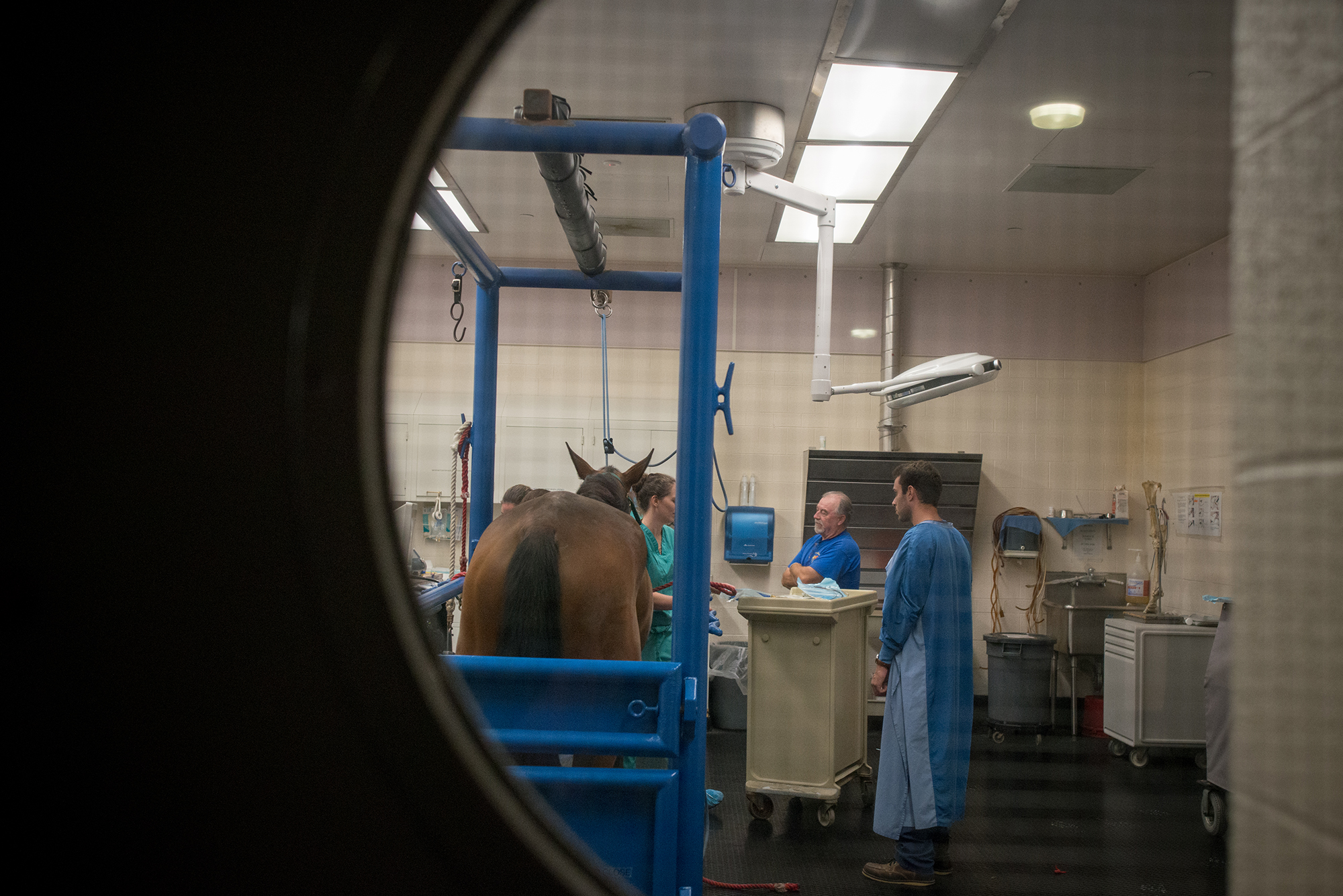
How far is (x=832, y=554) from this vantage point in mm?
2580

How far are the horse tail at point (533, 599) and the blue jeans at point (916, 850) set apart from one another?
3.48 ft

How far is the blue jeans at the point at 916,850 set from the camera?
189cm

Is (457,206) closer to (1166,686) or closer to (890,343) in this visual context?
(890,343)

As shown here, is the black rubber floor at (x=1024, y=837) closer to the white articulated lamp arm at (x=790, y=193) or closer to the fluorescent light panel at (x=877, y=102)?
the white articulated lamp arm at (x=790, y=193)

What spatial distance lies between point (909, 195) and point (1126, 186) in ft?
2.31

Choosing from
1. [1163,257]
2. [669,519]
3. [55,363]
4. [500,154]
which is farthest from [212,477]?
[1163,257]

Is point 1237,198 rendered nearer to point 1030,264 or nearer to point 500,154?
point 500,154

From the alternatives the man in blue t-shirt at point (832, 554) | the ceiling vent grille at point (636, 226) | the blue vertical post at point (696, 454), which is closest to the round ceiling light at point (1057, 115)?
the man in blue t-shirt at point (832, 554)

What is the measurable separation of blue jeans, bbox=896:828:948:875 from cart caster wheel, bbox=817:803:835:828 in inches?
13.6

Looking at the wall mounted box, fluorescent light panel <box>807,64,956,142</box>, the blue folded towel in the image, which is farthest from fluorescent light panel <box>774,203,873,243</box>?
the blue folded towel

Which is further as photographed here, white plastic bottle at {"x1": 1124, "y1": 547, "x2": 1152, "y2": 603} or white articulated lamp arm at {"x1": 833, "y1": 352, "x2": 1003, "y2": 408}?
white plastic bottle at {"x1": 1124, "y1": 547, "x2": 1152, "y2": 603}

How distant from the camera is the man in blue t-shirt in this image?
2.56 meters

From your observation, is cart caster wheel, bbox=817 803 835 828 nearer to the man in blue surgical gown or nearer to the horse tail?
the man in blue surgical gown

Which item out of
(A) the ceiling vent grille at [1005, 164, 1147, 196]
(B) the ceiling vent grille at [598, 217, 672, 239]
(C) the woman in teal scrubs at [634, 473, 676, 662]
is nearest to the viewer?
(C) the woman in teal scrubs at [634, 473, 676, 662]
